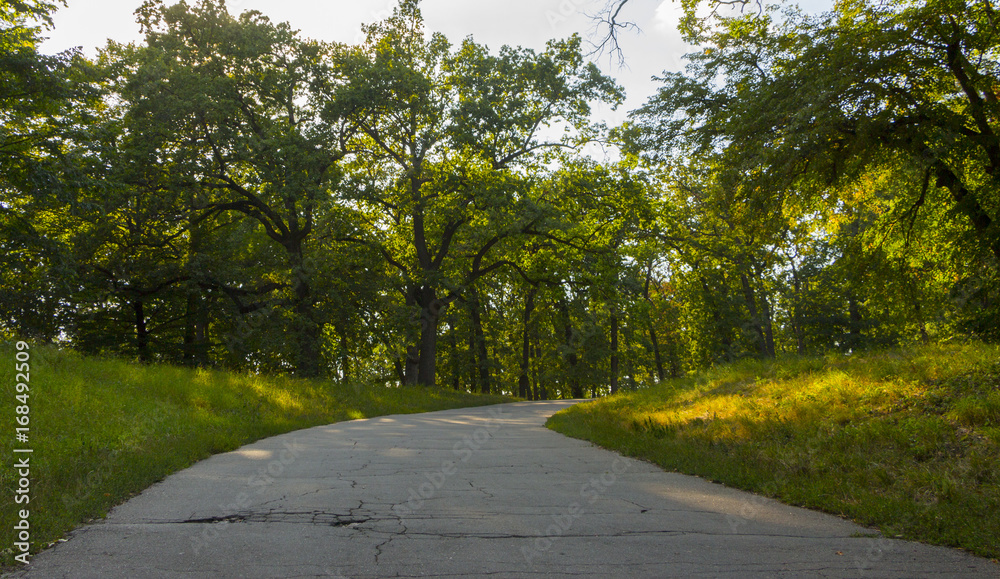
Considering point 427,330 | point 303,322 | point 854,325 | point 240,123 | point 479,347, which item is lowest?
point 854,325

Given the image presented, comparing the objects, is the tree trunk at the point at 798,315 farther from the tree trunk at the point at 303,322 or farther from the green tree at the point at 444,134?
the tree trunk at the point at 303,322

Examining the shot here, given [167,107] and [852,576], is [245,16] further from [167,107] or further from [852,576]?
[852,576]

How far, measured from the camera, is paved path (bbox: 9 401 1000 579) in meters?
3.77

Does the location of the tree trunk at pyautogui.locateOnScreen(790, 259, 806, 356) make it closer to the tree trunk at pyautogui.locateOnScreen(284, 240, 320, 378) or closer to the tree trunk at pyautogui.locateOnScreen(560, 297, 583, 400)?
the tree trunk at pyautogui.locateOnScreen(560, 297, 583, 400)

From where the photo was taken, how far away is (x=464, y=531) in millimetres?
4547

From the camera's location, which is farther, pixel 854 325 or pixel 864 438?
pixel 854 325

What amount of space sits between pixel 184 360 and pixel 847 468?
28.8m

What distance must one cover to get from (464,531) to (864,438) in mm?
5394

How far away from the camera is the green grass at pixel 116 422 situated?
5102 mm

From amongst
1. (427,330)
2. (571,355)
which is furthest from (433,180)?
(571,355)

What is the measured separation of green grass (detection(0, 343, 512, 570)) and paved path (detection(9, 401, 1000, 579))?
15.0 inches

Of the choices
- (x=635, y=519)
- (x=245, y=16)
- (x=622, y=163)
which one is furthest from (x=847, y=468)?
(x=245, y=16)

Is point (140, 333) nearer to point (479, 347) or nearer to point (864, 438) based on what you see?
point (479, 347)

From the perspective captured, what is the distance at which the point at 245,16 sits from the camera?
22.3 meters
